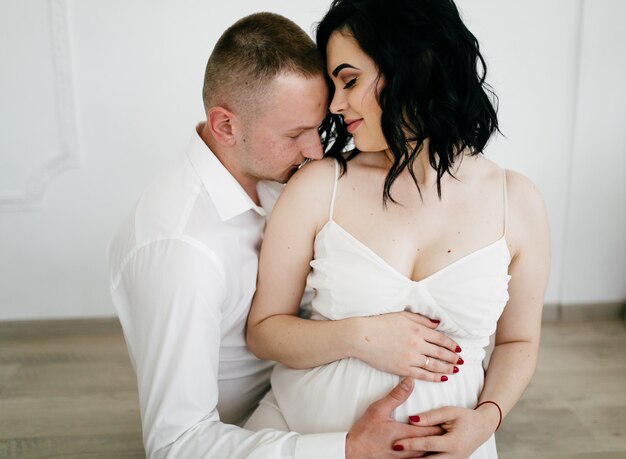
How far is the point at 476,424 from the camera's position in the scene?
134cm

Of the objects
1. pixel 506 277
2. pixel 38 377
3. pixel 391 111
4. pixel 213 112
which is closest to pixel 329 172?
pixel 391 111

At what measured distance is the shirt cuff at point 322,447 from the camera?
127 cm

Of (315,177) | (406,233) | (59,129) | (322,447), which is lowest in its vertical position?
(322,447)

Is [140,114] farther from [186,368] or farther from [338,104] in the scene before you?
[186,368]

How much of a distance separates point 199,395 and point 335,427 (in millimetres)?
314

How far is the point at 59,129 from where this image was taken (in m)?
2.82

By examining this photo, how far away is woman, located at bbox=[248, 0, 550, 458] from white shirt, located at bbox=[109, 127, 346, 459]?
102mm

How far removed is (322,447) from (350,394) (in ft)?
0.49

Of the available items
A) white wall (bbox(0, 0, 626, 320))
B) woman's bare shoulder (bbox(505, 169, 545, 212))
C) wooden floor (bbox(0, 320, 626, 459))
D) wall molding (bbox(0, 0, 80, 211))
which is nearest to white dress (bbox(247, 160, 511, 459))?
woman's bare shoulder (bbox(505, 169, 545, 212))

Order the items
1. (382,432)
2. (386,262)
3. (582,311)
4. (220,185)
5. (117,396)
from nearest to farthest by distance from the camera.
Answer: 1. (382,432)
2. (386,262)
3. (220,185)
4. (117,396)
5. (582,311)

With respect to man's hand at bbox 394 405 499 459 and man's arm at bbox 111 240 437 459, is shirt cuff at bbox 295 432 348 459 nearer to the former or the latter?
man's arm at bbox 111 240 437 459

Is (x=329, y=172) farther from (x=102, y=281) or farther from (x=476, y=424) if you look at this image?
(x=102, y=281)

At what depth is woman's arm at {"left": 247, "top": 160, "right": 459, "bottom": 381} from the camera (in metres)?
1.33

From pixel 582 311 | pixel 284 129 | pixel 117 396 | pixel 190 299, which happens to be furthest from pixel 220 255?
pixel 582 311
